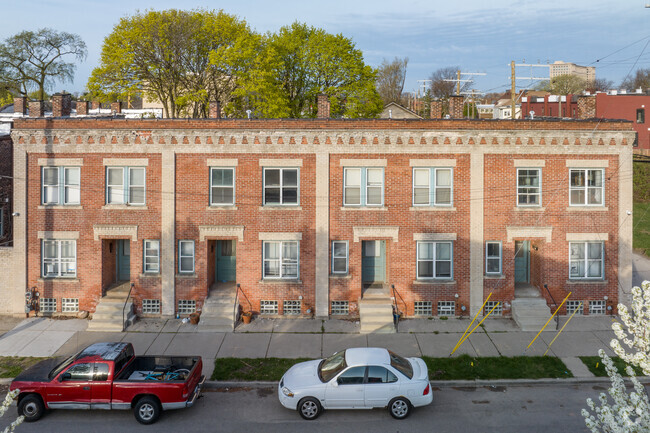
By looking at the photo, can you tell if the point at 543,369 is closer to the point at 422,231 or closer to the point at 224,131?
the point at 422,231

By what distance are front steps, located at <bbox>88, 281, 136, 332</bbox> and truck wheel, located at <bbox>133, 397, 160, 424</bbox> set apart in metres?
7.37

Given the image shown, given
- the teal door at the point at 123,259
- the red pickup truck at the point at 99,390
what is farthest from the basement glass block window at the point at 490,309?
the teal door at the point at 123,259

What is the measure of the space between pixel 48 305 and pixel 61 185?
16.3 feet

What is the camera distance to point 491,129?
66.2ft

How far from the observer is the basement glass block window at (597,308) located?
20562mm

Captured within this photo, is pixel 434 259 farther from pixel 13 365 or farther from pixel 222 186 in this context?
pixel 13 365

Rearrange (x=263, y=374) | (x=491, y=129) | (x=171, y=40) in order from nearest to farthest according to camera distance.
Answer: (x=263, y=374) < (x=491, y=129) < (x=171, y=40)

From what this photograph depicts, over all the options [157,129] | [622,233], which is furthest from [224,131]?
[622,233]

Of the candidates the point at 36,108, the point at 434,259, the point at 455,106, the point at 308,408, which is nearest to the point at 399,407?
the point at 308,408

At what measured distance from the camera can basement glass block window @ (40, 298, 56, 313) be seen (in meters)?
20.9

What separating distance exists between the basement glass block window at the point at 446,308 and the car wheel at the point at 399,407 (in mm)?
8110

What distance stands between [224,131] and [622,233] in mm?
16450

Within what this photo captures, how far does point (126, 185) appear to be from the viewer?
2072cm

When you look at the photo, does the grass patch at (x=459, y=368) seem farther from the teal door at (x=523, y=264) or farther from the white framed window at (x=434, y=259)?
the teal door at (x=523, y=264)
